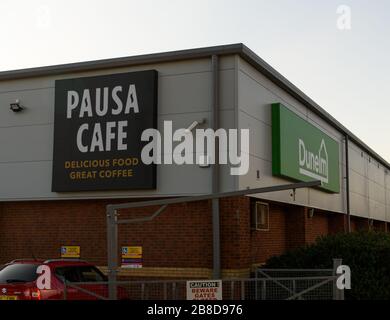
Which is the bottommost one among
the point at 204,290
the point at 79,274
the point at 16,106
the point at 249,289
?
the point at 249,289

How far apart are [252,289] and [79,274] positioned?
175 inches

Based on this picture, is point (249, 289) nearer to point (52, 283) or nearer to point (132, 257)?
point (132, 257)

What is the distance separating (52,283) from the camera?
43.1ft

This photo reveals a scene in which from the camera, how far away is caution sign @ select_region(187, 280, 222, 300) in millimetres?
11891

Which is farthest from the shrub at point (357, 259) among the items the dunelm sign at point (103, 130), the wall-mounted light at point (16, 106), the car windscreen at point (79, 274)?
the wall-mounted light at point (16, 106)

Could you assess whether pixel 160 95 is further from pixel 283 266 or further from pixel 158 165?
pixel 283 266

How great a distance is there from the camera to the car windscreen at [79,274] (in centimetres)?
1372

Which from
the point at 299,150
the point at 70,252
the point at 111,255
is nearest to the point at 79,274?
the point at 111,255

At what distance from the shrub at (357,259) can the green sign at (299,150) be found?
2957mm

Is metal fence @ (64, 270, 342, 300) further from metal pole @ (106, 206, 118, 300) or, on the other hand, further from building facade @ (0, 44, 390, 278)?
building facade @ (0, 44, 390, 278)

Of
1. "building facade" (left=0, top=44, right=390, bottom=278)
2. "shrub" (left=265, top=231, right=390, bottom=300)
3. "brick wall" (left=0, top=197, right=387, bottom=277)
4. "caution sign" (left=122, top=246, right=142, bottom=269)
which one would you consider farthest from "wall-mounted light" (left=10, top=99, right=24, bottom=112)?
"shrub" (left=265, top=231, right=390, bottom=300)

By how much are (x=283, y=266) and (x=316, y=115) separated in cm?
993

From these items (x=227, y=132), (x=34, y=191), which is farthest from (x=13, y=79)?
(x=227, y=132)

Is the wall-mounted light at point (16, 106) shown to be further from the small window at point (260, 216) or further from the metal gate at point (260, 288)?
the small window at point (260, 216)
